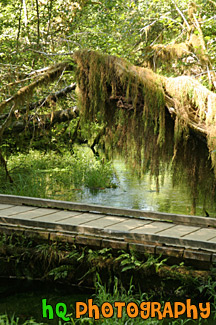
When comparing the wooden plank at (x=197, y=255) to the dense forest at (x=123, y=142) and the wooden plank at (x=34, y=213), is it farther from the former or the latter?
the wooden plank at (x=34, y=213)

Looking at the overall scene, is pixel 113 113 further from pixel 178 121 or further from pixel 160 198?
pixel 160 198

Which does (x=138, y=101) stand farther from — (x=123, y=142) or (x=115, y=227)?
(x=115, y=227)

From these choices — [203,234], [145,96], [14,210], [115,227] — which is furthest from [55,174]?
[203,234]

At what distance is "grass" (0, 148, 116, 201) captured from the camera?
962 cm

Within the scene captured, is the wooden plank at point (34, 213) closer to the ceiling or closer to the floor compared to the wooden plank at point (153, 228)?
closer to the ceiling

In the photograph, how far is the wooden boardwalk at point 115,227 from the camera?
17.4ft

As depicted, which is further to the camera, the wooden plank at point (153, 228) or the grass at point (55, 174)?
the grass at point (55, 174)

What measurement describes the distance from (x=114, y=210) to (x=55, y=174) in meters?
4.73

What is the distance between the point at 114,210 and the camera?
260 inches

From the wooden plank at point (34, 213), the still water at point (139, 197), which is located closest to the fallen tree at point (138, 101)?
the wooden plank at point (34, 213)

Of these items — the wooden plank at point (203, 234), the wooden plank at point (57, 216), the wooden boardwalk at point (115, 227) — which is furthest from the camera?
the wooden plank at point (57, 216)

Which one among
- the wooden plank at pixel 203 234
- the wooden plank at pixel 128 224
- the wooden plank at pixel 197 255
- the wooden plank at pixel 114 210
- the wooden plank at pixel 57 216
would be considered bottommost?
the wooden plank at pixel 197 255

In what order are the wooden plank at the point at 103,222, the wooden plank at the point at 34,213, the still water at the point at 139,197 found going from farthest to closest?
the still water at the point at 139,197 → the wooden plank at the point at 34,213 → the wooden plank at the point at 103,222

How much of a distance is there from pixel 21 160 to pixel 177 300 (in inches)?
301
